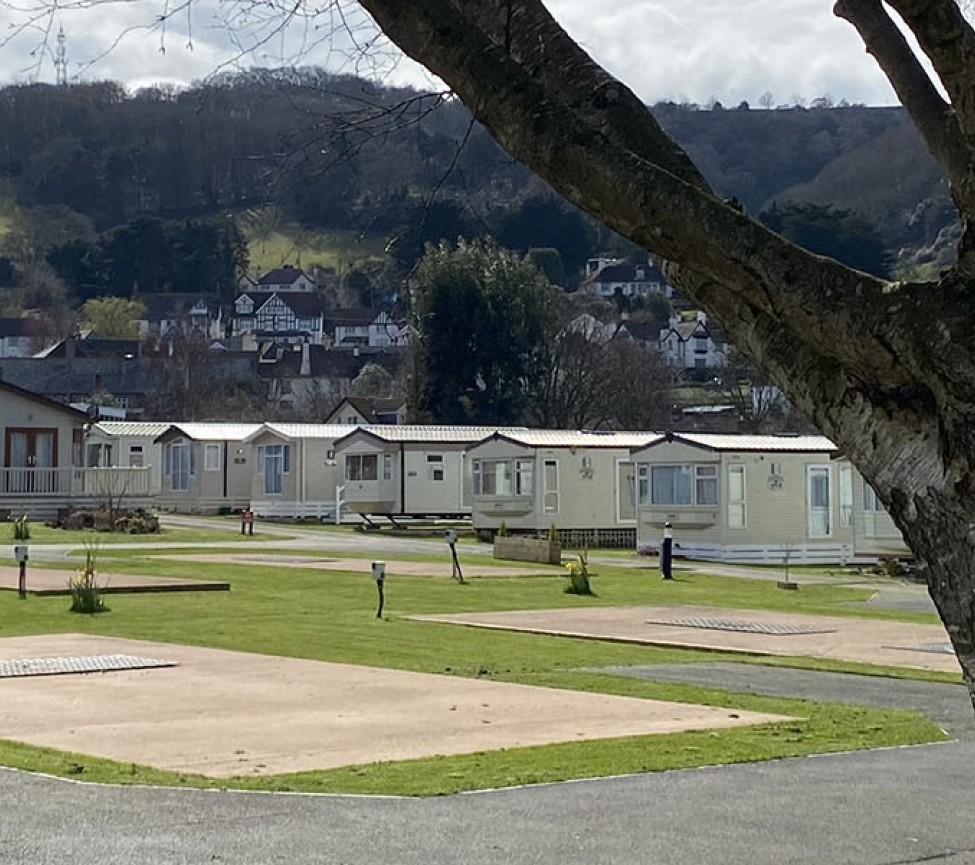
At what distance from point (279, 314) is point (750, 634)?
147 meters

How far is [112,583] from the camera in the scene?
1033 inches

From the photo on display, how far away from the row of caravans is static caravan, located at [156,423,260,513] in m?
0.05

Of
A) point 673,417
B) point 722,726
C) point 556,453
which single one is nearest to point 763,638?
point 722,726

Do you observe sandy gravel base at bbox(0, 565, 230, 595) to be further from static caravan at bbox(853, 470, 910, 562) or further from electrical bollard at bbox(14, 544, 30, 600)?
static caravan at bbox(853, 470, 910, 562)

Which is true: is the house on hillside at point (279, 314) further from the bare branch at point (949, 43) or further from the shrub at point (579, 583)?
the bare branch at point (949, 43)

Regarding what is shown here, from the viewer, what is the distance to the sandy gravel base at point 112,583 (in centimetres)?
2495

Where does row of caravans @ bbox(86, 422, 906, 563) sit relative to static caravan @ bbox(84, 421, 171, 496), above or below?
below

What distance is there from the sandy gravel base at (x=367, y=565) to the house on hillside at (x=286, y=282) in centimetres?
13368

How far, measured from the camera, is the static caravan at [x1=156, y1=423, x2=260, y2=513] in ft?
195

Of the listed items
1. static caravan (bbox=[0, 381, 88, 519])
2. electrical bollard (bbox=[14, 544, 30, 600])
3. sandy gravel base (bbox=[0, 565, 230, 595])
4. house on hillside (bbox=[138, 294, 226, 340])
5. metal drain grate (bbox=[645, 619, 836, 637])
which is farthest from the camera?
house on hillside (bbox=[138, 294, 226, 340])

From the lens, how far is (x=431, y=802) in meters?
9.10

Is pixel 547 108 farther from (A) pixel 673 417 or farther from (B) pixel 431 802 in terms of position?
(A) pixel 673 417

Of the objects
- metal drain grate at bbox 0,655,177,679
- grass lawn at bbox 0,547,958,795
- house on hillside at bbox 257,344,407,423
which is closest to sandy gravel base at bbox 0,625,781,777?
metal drain grate at bbox 0,655,177,679

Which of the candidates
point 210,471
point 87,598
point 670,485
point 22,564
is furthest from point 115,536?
point 87,598
